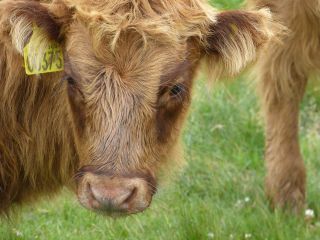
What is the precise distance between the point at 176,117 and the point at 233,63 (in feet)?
1.36

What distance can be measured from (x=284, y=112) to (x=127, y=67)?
8.32 feet

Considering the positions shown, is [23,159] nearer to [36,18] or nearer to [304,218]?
[36,18]

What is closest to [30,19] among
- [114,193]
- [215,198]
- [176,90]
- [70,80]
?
[70,80]

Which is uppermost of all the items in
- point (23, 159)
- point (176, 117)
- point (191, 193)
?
point (176, 117)

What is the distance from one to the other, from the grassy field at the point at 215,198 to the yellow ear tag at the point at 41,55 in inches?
45.9

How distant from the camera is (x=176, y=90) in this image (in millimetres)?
5496

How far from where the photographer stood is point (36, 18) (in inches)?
215

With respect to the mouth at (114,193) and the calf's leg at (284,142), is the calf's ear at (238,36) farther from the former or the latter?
the calf's leg at (284,142)

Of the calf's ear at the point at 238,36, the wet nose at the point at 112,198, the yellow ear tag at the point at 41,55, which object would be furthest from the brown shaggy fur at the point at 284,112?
the wet nose at the point at 112,198

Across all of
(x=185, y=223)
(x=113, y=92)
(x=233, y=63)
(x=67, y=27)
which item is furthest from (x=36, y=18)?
(x=185, y=223)

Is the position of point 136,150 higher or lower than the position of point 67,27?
lower

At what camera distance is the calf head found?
5.25 meters

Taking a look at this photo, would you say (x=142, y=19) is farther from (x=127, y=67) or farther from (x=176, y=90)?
(x=176, y=90)

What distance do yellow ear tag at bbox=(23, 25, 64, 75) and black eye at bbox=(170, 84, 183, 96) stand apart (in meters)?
0.60
